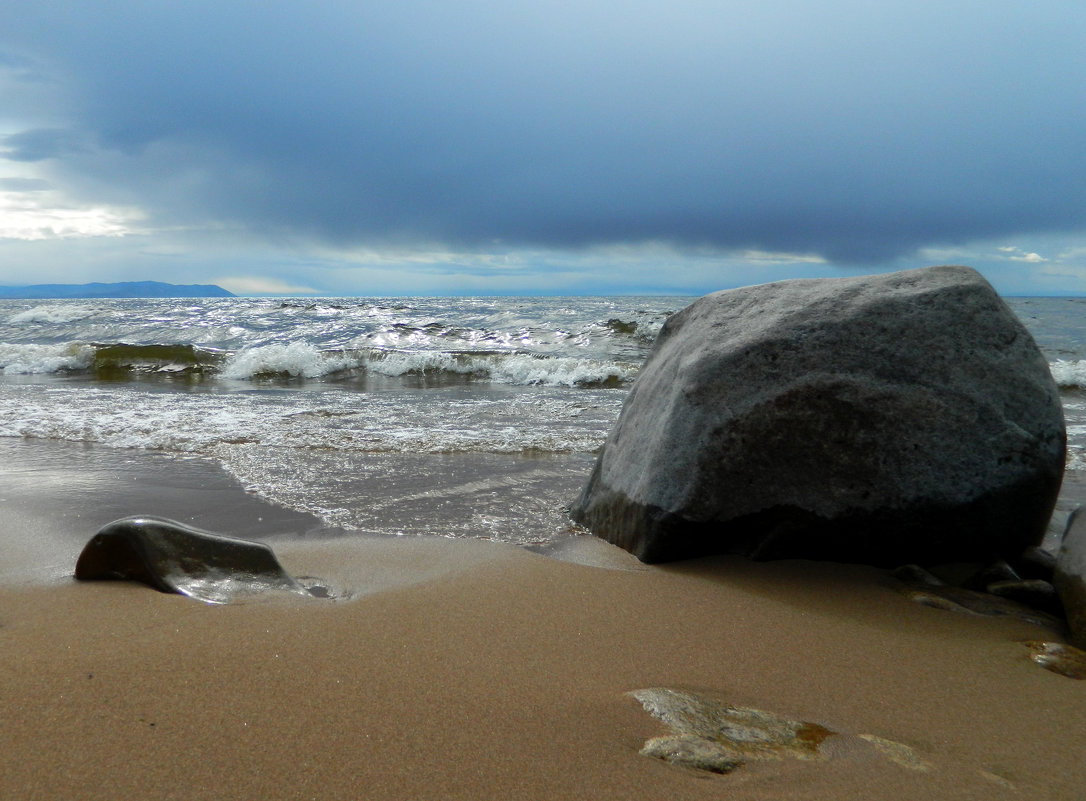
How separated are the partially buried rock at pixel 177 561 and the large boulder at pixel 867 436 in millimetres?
1626

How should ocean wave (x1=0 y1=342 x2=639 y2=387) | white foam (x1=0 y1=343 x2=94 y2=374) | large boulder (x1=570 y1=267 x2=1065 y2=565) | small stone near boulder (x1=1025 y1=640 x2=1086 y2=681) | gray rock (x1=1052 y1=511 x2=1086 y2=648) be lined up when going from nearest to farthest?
small stone near boulder (x1=1025 y1=640 x2=1086 y2=681)
gray rock (x1=1052 y1=511 x2=1086 y2=648)
large boulder (x1=570 y1=267 x2=1065 y2=565)
ocean wave (x1=0 y1=342 x2=639 y2=387)
white foam (x1=0 y1=343 x2=94 y2=374)

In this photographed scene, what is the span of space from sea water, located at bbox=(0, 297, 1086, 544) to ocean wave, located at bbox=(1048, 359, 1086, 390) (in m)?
0.04

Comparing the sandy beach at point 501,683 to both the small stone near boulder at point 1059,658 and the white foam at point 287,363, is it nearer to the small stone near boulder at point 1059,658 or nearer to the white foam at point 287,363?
the small stone near boulder at point 1059,658

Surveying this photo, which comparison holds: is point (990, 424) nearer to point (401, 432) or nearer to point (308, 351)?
point (401, 432)

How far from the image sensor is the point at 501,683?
6.37 ft

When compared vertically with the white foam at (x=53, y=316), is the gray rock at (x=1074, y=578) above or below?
below

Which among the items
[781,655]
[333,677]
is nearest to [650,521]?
[781,655]

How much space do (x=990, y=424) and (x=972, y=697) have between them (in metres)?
1.31

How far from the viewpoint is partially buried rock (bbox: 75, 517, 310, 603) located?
2553 millimetres

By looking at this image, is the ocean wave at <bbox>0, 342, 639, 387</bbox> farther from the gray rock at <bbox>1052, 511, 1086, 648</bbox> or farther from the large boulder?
the gray rock at <bbox>1052, 511, 1086, 648</bbox>

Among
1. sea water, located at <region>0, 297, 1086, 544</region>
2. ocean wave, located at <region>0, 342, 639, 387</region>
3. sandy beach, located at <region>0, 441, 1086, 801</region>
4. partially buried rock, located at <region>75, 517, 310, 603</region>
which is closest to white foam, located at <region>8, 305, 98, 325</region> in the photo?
sea water, located at <region>0, 297, 1086, 544</region>

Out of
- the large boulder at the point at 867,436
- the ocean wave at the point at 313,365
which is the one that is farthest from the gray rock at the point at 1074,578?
A: the ocean wave at the point at 313,365

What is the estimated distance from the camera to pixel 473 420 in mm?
7961

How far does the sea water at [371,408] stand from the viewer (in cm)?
467
